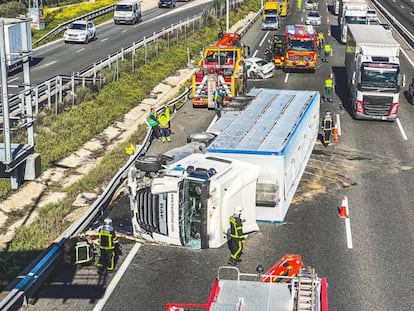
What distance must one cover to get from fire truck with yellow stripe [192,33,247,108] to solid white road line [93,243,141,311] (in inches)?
655

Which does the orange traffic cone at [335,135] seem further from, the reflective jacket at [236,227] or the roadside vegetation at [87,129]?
the reflective jacket at [236,227]

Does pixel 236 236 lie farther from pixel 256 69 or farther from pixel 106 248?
pixel 256 69

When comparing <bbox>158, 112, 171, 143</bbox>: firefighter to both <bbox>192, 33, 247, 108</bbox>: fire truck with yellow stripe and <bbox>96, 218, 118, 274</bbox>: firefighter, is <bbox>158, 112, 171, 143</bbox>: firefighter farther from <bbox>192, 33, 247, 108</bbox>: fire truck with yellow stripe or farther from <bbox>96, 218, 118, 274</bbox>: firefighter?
<bbox>96, 218, 118, 274</bbox>: firefighter

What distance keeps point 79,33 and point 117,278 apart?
4040cm

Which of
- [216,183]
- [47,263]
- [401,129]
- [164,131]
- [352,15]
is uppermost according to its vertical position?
[352,15]

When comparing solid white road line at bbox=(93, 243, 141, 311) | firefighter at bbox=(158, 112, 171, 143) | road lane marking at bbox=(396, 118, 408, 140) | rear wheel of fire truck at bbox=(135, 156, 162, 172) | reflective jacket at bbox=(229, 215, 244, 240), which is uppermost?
rear wheel of fire truck at bbox=(135, 156, 162, 172)

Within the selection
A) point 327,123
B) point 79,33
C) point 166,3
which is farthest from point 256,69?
point 166,3

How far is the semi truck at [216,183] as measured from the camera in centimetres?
1759

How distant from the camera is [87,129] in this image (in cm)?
3145

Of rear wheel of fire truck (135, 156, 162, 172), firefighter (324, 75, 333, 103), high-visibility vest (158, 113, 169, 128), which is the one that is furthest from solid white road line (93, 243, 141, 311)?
firefighter (324, 75, 333, 103)

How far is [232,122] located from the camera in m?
23.4

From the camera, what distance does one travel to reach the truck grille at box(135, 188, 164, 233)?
18.0 metres

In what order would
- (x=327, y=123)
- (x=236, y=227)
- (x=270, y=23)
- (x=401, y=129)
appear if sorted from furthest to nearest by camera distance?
1. (x=270, y=23)
2. (x=401, y=129)
3. (x=327, y=123)
4. (x=236, y=227)

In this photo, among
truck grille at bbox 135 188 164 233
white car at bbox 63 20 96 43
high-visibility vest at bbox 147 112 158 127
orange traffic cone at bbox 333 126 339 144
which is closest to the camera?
truck grille at bbox 135 188 164 233
